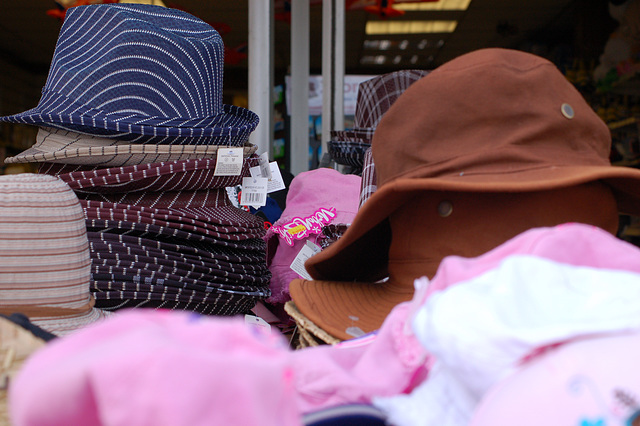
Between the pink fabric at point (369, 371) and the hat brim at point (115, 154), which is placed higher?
the hat brim at point (115, 154)

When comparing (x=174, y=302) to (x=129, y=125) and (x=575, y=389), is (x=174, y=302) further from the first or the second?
(x=575, y=389)

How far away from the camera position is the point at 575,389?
310 millimetres

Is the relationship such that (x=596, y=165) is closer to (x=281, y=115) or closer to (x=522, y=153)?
(x=522, y=153)

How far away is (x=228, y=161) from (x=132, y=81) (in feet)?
0.75

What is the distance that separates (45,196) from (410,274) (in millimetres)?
484

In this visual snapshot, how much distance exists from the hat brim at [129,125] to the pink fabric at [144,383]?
0.76 metres

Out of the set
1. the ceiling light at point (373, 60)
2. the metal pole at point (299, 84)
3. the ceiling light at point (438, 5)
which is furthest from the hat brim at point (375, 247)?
the ceiling light at point (373, 60)

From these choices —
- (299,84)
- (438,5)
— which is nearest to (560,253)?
(299,84)

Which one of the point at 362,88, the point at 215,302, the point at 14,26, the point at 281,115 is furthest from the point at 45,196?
the point at 14,26

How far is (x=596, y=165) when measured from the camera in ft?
2.10

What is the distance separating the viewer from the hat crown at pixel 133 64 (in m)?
1.04

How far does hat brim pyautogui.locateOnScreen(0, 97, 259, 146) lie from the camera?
3.18ft

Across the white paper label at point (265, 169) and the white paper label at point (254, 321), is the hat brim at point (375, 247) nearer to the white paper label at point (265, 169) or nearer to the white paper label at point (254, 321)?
the white paper label at point (254, 321)

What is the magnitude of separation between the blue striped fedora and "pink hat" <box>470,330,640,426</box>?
32.9 inches
